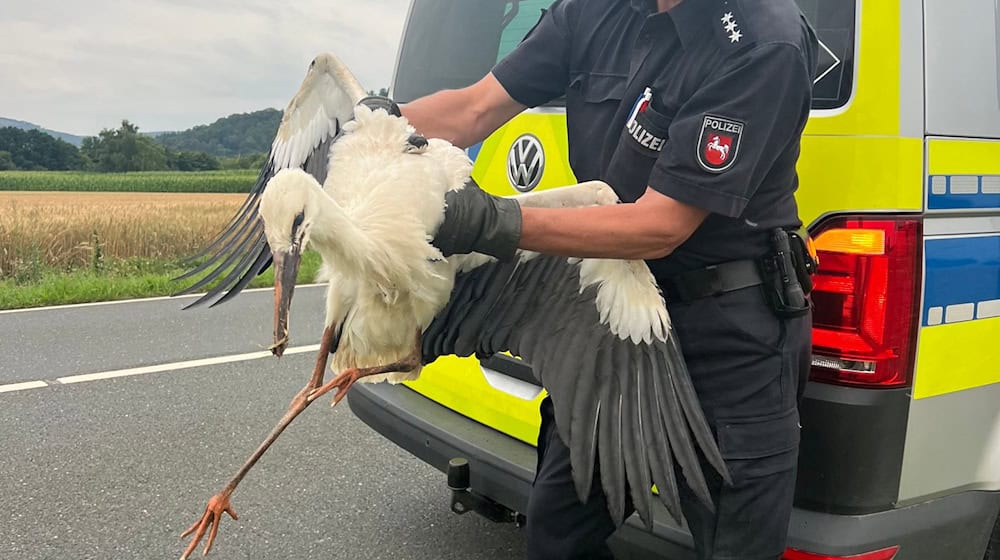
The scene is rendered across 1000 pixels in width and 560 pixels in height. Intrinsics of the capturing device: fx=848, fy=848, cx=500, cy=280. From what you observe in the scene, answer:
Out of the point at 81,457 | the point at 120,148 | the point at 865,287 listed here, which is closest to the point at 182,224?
the point at 81,457

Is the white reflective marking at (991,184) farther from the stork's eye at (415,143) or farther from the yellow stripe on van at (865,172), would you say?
the stork's eye at (415,143)

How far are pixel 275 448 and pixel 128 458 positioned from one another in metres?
0.62

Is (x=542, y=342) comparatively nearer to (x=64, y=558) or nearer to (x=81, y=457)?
(x=64, y=558)

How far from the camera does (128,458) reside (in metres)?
3.72

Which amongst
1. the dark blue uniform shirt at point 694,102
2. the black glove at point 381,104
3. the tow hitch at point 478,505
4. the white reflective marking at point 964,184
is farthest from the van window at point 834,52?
the tow hitch at point 478,505

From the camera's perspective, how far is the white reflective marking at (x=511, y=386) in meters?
2.48

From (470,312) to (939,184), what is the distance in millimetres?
1062

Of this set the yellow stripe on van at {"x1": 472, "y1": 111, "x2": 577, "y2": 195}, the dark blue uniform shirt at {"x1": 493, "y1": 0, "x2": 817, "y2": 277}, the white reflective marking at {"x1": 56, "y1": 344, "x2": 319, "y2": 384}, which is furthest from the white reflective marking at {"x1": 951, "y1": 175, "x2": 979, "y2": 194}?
the white reflective marking at {"x1": 56, "y1": 344, "x2": 319, "y2": 384}

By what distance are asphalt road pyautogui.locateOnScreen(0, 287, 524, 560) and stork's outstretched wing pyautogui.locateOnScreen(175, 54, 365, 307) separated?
952mm

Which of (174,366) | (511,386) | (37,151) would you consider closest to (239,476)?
(511,386)

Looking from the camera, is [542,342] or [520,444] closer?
[542,342]

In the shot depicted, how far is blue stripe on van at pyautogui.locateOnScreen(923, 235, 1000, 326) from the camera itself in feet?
6.09

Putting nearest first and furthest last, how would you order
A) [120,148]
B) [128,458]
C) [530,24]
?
[530,24]
[128,458]
[120,148]

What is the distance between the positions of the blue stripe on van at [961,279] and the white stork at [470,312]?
1.96 ft
